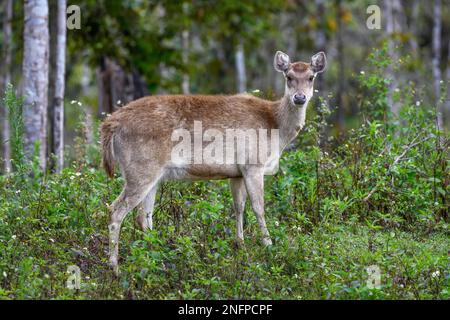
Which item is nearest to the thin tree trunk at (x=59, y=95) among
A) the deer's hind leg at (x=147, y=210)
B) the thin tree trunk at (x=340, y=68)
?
the deer's hind leg at (x=147, y=210)

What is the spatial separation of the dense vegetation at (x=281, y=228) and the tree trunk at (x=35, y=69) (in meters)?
1.01

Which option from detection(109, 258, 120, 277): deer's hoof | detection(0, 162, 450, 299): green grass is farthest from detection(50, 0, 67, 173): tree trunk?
detection(109, 258, 120, 277): deer's hoof

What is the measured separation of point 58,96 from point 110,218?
506 cm

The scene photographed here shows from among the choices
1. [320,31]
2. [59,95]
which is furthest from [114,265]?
[320,31]

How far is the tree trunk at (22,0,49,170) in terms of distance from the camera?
42.6ft

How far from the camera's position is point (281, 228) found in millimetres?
9320

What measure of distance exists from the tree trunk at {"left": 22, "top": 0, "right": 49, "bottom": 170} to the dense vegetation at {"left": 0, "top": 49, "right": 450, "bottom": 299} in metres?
1.01

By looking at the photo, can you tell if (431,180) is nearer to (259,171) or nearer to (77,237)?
(259,171)

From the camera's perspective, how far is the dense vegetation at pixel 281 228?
26.8ft

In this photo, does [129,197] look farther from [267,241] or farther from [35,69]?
[35,69]

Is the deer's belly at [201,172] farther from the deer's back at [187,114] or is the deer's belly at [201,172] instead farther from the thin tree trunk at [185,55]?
the thin tree trunk at [185,55]

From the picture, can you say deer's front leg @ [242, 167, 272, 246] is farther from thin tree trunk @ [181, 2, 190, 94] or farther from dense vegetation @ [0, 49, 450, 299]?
thin tree trunk @ [181, 2, 190, 94]

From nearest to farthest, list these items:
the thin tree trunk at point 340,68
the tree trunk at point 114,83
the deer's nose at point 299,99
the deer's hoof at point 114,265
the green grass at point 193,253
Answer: the green grass at point 193,253 → the deer's hoof at point 114,265 → the deer's nose at point 299,99 → the tree trunk at point 114,83 → the thin tree trunk at point 340,68

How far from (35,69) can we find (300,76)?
15.0ft
